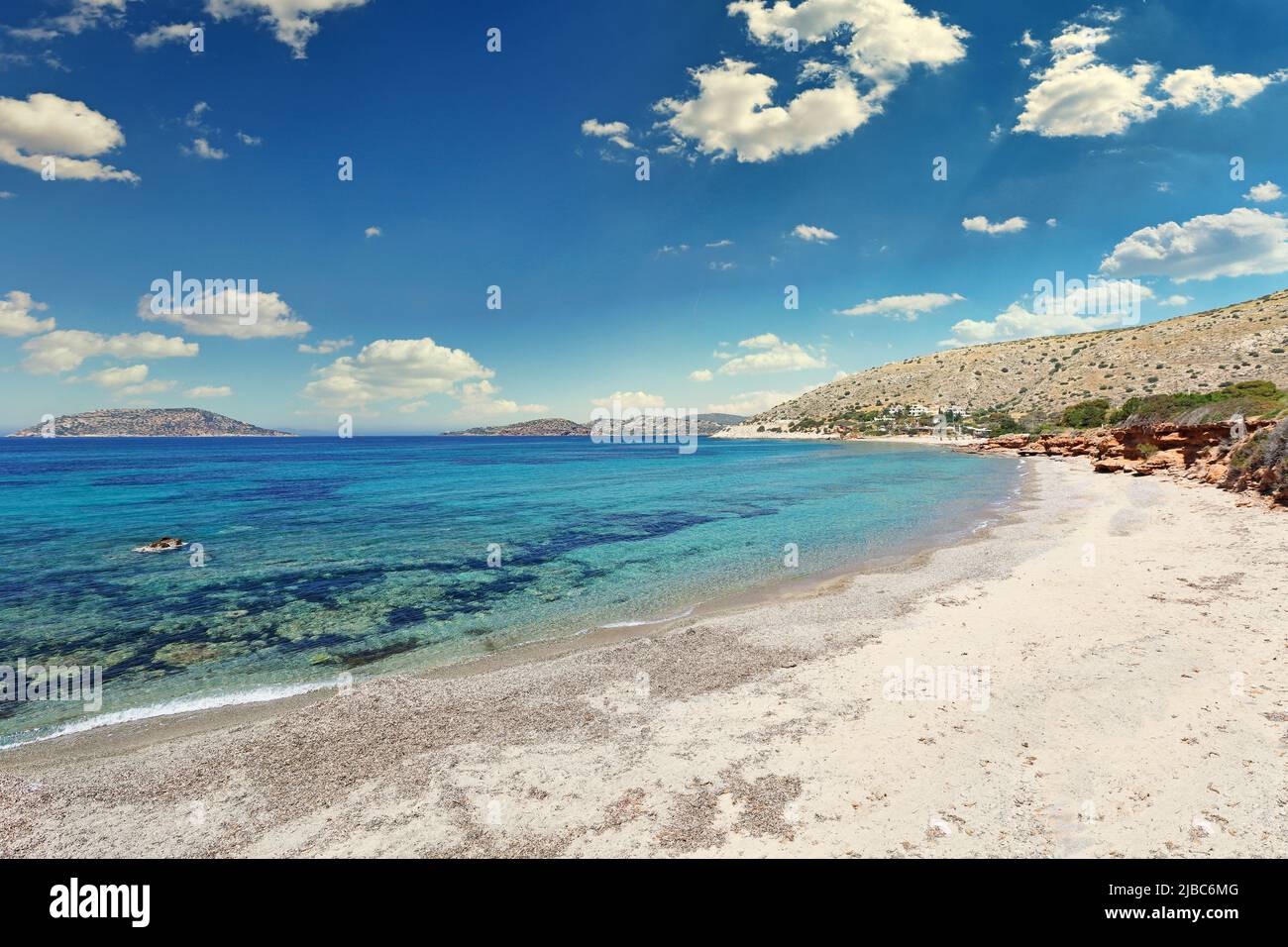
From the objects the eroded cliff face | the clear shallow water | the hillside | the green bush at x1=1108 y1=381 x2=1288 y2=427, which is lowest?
the clear shallow water

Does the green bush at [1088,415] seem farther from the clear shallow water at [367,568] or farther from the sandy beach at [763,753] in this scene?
the sandy beach at [763,753]

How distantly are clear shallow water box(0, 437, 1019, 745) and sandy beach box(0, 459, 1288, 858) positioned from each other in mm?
2372

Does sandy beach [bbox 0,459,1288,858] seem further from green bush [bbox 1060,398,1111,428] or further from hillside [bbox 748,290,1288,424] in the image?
hillside [bbox 748,290,1288,424]

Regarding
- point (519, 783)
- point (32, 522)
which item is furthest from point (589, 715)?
point (32, 522)

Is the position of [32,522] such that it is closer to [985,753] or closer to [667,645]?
[667,645]

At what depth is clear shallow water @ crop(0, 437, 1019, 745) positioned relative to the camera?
482 inches

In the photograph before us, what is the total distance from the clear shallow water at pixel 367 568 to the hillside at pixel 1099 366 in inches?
2724

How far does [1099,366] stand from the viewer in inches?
4382

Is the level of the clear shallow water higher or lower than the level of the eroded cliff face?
lower

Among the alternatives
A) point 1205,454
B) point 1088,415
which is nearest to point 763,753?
point 1205,454

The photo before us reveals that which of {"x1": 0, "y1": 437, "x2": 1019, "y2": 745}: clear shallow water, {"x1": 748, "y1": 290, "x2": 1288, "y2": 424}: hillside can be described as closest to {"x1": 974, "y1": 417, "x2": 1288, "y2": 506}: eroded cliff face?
{"x1": 0, "y1": 437, "x2": 1019, "y2": 745}: clear shallow water

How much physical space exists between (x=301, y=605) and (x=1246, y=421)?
158 feet

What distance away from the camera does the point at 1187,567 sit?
15.1m
